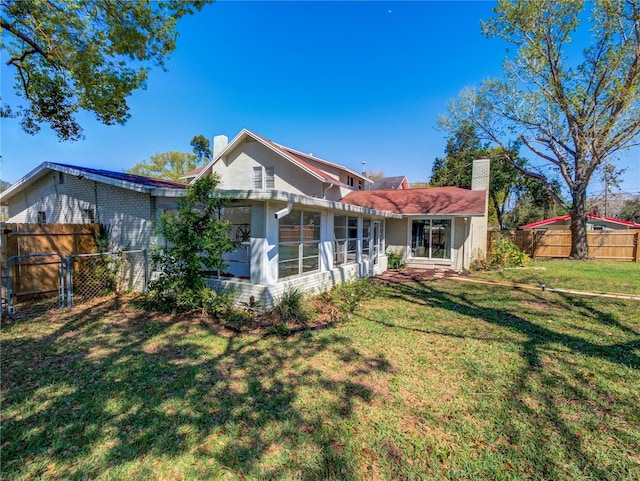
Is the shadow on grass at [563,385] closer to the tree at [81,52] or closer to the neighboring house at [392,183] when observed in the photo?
the tree at [81,52]

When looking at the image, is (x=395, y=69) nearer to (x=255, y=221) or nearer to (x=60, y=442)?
(x=255, y=221)

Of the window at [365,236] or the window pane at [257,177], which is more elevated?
the window pane at [257,177]

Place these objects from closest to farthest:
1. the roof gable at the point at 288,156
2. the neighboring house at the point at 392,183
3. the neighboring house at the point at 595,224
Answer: the roof gable at the point at 288,156
the neighboring house at the point at 595,224
the neighboring house at the point at 392,183

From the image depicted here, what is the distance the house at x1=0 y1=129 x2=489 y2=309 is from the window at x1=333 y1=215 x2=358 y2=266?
3 centimetres

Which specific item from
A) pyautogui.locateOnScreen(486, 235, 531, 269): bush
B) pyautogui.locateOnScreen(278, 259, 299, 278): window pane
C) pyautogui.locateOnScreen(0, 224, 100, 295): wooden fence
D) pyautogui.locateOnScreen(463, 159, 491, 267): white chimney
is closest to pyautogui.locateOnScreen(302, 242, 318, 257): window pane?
pyautogui.locateOnScreen(278, 259, 299, 278): window pane

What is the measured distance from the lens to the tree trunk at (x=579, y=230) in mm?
17234

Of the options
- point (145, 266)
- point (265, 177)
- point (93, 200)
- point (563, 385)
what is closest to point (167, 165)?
point (265, 177)

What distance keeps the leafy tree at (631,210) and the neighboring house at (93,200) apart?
2074 inches

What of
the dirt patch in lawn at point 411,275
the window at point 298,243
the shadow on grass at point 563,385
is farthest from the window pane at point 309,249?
the dirt patch in lawn at point 411,275

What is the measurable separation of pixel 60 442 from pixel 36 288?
22.3ft

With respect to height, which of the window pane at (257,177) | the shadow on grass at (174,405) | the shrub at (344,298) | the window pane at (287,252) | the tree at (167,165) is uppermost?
the tree at (167,165)

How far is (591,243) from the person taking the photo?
1795 cm

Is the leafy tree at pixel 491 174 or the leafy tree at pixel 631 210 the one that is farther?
the leafy tree at pixel 631 210

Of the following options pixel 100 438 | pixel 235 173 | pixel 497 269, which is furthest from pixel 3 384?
pixel 497 269
